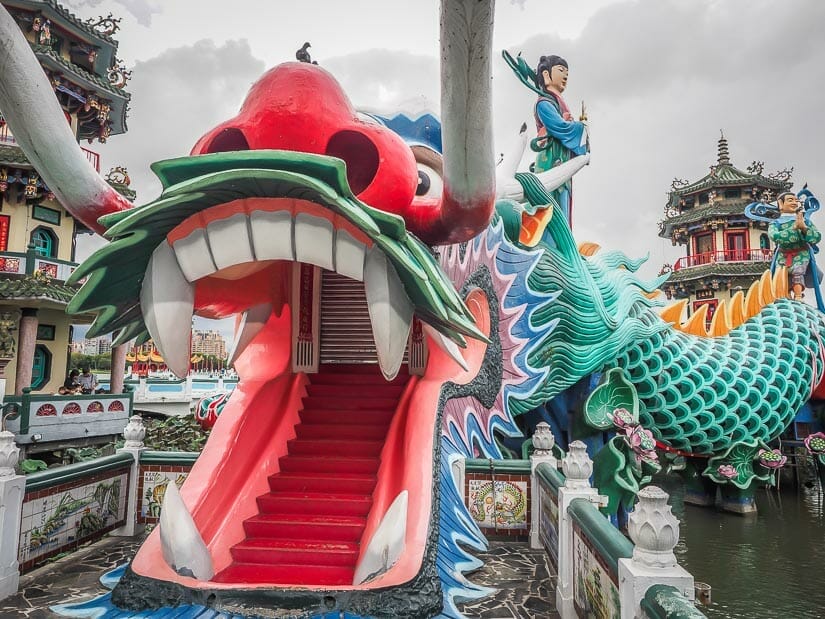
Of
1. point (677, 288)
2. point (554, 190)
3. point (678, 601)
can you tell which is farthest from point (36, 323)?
point (677, 288)

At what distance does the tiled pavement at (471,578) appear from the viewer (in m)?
3.91

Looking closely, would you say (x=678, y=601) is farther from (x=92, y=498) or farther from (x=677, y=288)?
(x=677, y=288)

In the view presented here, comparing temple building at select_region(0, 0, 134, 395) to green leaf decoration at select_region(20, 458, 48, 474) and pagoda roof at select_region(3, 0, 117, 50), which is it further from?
green leaf decoration at select_region(20, 458, 48, 474)

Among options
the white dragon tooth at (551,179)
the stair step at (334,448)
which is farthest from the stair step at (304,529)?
the white dragon tooth at (551,179)

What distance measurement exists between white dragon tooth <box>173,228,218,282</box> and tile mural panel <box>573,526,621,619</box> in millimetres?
2435

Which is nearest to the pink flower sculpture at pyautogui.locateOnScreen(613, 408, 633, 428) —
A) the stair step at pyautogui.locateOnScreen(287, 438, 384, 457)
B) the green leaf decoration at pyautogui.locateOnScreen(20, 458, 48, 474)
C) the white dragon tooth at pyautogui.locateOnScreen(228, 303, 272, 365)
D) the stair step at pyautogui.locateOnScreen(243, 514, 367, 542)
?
the stair step at pyautogui.locateOnScreen(287, 438, 384, 457)

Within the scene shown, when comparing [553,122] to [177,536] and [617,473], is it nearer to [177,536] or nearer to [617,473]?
[617,473]

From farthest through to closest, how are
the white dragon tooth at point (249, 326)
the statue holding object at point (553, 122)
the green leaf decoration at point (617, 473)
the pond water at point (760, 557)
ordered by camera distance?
the statue holding object at point (553, 122) → the green leaf decoration at point (617, 473) → the pond water at point (760, 557) → the white dragon tooth at point (249, 326)

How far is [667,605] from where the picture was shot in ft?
6.53

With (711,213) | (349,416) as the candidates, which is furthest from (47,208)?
(711,213)

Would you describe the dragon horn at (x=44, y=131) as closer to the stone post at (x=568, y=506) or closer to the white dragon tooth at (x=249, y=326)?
the white dragon tooth at (x=249, y=326)

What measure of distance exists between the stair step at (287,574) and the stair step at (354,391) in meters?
1.81

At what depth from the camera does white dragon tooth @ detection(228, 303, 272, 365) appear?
185 inches

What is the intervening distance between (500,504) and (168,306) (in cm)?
378
